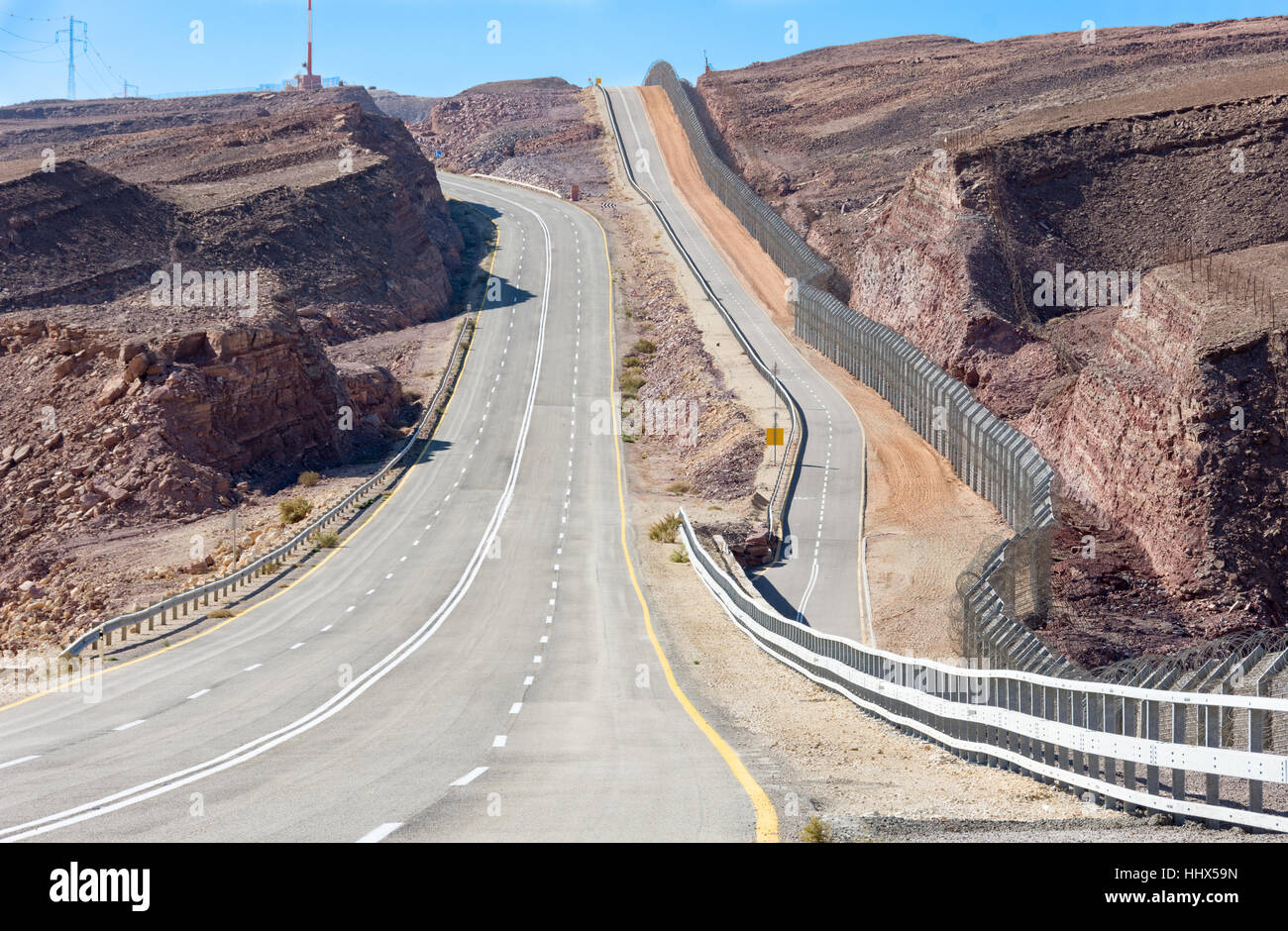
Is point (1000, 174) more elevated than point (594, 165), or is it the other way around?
point (594, 165)

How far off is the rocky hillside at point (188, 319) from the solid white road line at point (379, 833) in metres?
30.6

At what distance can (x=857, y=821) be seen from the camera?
37.0ft

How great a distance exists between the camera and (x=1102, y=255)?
6675cm

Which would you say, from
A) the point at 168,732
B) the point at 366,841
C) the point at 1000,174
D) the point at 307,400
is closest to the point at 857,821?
the point at 366,841

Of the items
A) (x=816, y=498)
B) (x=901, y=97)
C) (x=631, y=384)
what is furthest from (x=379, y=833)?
(x=901, y=97)

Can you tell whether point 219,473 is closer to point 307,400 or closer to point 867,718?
point 307,400

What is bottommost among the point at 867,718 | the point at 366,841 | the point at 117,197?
the point at 867,718

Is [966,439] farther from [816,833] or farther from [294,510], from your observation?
[816,833]

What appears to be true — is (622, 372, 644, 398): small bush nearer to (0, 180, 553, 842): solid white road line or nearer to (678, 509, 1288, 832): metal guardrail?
(0, 180, 553, 842): solid white road line

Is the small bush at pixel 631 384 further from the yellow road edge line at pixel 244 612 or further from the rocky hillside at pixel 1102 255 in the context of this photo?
the rocky hillside at pixel 1102 255

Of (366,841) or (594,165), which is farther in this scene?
(594,165)

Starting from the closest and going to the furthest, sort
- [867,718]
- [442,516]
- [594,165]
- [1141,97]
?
[867,718], [442,516], [1141,97], [594,165]

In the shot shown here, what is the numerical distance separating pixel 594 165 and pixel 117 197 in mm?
63390
